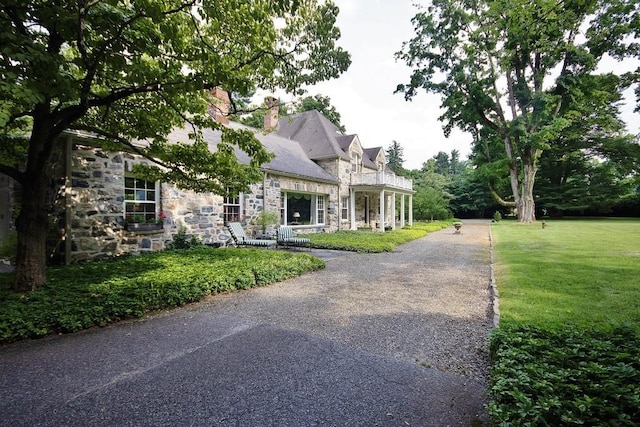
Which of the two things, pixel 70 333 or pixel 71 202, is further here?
pixel 71 202

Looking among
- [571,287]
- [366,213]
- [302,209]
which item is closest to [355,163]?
[366,213]

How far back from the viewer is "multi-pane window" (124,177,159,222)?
918 centimetres

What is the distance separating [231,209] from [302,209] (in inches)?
226

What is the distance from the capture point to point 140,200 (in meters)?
9.48

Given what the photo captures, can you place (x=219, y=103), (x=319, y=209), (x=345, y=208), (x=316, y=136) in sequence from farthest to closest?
1. (x=316, y=136)
2. (x=345, y=208)
3. (x=319, y=209)
4. (x=219, y=103)

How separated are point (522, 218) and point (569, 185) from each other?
14.8 m

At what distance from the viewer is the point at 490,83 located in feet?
81.0

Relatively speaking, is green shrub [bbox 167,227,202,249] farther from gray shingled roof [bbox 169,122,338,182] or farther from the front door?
the front door

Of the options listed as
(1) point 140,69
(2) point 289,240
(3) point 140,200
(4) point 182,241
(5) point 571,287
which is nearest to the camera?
(1) point 140,69

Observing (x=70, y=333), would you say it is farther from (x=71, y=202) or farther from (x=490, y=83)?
(x=490, y=83)

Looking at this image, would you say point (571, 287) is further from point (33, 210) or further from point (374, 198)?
point (374, 198)

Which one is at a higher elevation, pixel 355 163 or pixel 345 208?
pixel 355 163

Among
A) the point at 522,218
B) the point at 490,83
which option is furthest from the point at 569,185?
the point at 490,83

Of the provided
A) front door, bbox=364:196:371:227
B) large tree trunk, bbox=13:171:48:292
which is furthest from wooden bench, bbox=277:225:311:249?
front door, bbox=364:196:371:227
